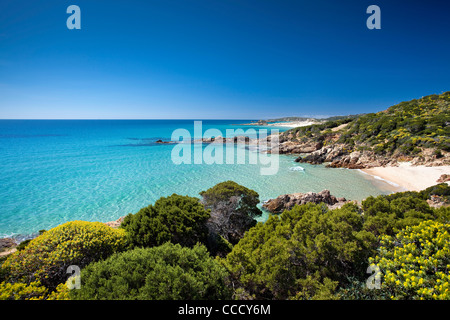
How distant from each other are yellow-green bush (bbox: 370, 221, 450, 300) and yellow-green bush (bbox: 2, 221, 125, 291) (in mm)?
7910

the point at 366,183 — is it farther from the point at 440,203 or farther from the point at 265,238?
the point at 265,238

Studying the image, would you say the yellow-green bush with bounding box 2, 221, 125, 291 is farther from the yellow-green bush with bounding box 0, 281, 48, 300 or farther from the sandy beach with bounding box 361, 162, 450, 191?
the sandy beach with bounding box 361, 162, 450, 191

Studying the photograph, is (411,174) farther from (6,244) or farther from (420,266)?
(6,244)

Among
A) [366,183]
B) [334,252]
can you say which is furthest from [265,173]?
[334,252]

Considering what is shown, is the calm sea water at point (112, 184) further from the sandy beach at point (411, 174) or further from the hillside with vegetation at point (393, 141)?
the hillside with vegetation at point (393, 141)

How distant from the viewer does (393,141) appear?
97.1 ft

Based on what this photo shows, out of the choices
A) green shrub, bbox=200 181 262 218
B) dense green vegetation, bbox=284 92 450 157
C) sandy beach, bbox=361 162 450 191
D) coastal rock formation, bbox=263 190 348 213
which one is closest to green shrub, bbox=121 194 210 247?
green shrub, bbox=200 181 262 218

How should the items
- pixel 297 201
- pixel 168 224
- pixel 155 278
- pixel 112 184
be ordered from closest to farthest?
pixel 155 278 < pixel 168 224 < pixel 297 201 < pixel 112 184

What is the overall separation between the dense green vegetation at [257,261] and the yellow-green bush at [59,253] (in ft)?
0.08

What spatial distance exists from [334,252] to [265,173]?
64.4ft

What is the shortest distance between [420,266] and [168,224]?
7816 millimetres

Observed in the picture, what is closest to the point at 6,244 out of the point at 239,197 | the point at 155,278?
the point at 155,278

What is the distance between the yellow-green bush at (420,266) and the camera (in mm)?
3773
